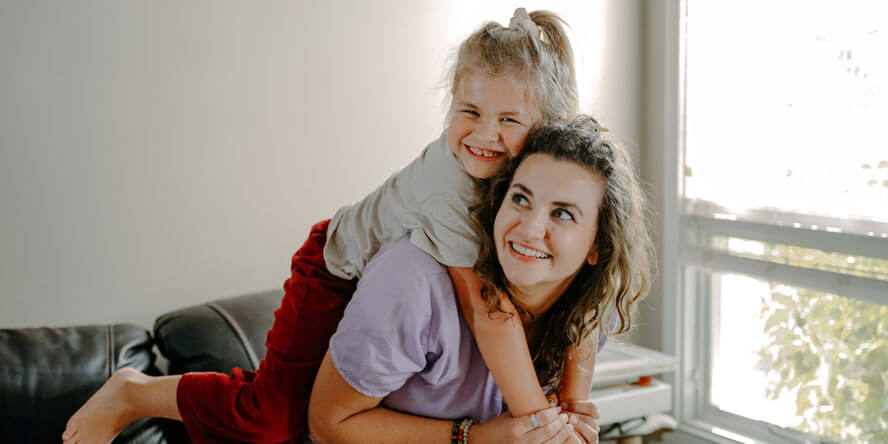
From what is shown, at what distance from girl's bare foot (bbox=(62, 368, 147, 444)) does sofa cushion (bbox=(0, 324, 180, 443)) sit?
0.33 ft

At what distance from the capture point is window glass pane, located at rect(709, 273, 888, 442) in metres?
2.26

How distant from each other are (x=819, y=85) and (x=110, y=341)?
7.41ft

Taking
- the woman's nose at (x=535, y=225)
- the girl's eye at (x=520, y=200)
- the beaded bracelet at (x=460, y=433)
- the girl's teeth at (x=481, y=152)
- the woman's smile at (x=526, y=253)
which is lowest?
the beaded bracelet at (x=460, y=433)

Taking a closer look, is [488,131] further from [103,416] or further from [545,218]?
[103,416]

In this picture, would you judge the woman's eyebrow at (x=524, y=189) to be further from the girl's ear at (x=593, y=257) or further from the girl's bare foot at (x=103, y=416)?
the girl's bare foot at (x=103, y=416)

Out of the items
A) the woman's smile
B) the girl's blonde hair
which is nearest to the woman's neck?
the woman's smile

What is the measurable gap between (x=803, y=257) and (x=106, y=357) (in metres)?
2.15

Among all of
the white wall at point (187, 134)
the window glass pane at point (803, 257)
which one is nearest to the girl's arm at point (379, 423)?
the white wall at point (187, 134)

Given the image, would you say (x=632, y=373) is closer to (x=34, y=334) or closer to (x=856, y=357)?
(x=856, y=357)

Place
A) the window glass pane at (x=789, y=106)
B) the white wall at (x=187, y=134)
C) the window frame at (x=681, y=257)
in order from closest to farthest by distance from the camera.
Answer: the white wall at (x=187, y=134)
the window glass pane at (x=789, y=106)
the window frame at (x=681, y=257)

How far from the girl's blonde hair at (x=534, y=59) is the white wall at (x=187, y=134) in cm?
104

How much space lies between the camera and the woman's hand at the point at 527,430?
51.9 inches

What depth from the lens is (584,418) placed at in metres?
1.49

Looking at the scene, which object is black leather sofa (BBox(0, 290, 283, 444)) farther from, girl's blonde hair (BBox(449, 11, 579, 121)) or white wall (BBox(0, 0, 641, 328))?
girl's blonde hair (BBox(449, 11, 579, 121))
